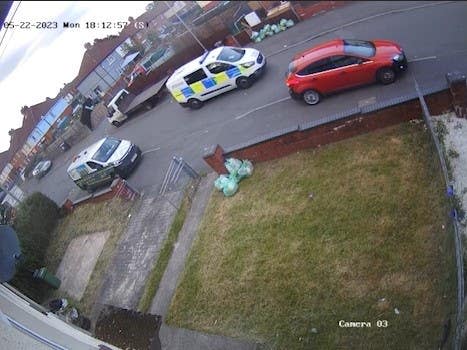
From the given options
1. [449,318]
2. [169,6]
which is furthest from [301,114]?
[169,6]

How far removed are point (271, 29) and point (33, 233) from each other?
40.5ft

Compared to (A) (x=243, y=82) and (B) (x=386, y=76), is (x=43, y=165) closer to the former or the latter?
(A) (x=243, y=82)

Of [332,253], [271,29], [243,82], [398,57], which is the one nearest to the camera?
[332,253]

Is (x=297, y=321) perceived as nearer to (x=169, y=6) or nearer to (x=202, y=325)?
(x=202, y=325)

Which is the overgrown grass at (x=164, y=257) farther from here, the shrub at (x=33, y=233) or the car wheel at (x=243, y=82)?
the car wheel at (x=243, y=82)

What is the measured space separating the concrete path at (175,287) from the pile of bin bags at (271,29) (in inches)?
318

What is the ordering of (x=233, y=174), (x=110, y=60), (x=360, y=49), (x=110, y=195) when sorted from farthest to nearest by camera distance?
(x=110, y=60)
(x=110, y=195)
(x=233, y=174)
(x=360, y=49)

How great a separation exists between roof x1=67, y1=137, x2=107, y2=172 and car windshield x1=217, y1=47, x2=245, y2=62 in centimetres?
557

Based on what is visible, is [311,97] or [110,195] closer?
[311,97]

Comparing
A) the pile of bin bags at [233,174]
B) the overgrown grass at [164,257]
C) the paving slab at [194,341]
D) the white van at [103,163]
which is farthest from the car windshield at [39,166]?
the paving slab at [194,341]

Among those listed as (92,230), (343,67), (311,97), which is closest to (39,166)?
(92,230)

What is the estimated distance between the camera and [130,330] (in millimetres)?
8453

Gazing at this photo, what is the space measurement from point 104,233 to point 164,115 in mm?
5924

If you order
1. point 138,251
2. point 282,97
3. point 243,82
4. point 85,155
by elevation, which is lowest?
point 282,97
